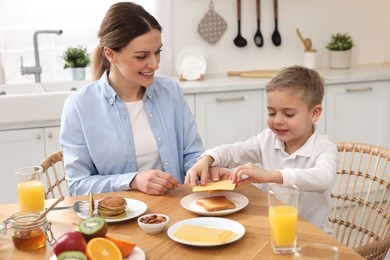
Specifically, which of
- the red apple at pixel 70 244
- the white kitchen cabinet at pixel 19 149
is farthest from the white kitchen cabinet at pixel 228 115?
the red apple at pixel 70 244

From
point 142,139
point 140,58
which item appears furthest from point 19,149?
point 140,58

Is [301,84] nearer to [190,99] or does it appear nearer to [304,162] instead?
[304,162]

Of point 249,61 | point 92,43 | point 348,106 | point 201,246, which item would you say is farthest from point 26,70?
point 201,246

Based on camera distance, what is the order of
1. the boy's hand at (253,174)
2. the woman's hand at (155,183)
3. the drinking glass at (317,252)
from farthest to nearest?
the woman's hand at (155,183) < the boy's hand at (253,174) < the drinking glass at (317,252)

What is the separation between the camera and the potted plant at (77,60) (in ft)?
12.2

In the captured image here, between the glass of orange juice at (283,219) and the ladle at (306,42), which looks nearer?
the glass of orange juice at (283,219)

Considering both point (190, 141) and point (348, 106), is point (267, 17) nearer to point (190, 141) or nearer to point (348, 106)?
point (348, 106)

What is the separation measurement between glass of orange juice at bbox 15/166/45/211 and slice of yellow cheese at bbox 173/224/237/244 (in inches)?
17.1

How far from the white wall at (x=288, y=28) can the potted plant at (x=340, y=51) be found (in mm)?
131

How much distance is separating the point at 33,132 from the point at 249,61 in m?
1.58

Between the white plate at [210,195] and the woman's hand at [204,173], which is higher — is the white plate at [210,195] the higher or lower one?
the lower one

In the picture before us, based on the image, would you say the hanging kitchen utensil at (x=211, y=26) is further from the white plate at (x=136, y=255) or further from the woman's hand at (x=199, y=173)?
the white plate at (x=136, y=255)

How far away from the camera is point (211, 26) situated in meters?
4.00

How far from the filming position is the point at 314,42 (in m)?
4.22
